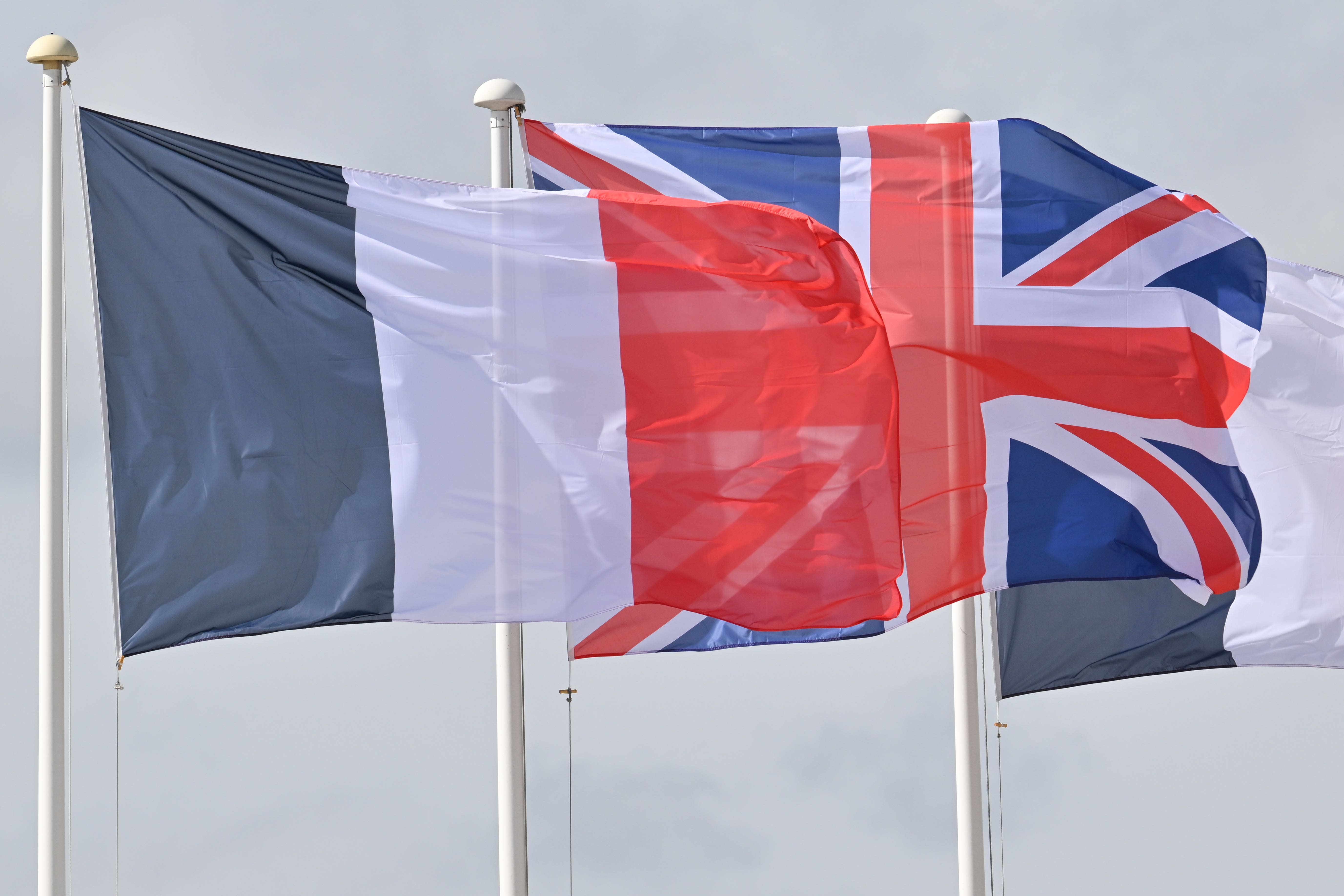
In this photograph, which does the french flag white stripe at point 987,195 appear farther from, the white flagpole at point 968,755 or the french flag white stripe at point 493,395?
the french flag white stripe at point 493,395

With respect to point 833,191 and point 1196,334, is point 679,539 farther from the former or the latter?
point 1196,334

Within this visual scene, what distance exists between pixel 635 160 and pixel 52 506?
5386 millimetres

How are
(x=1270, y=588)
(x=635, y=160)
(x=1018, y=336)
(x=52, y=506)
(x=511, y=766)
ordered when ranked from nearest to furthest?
(x=52, y=506), (x=511, y=766), (x=635, y=160), (x=1018, y=336), (x=1270, y=588)

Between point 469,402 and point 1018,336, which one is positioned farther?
point 1018,336

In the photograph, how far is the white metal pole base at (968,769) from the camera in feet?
56.0

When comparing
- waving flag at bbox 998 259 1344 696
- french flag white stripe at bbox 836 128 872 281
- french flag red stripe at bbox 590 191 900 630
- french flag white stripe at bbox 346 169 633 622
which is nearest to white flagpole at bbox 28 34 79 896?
french flag white stripe at bbox 346 169 633 622

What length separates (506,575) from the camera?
14305 millimetres

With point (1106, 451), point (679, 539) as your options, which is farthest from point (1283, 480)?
point (679, 539)

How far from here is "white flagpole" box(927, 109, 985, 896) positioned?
56.0 ft

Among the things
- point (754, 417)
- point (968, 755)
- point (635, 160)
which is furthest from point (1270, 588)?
point (635, 160)

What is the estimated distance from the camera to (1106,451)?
16969 millimetres

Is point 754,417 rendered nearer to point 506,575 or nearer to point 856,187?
point 506,575

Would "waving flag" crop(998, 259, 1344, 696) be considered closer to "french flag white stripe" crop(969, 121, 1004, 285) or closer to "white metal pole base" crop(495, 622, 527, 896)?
"french flag white stripe" crop(969, 121, 1004, 285)

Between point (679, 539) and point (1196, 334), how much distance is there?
5.32m
